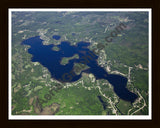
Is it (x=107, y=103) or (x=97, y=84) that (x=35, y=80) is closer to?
(x=97, y=84)

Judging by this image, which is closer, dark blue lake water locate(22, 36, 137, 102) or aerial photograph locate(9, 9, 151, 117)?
aerial photograph locate(9, 9, 151, 117)

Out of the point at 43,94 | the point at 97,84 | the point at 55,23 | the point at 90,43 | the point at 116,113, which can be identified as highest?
the point at 55,23

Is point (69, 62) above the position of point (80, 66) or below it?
above

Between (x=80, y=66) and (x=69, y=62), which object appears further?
(x=69, y=62)

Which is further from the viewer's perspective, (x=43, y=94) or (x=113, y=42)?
(x=113, y=42)

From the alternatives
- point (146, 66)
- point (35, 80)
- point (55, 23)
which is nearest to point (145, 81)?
point (146, 66)

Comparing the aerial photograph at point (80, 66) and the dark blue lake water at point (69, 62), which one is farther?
the dark blue lake water at point (69, 62)
